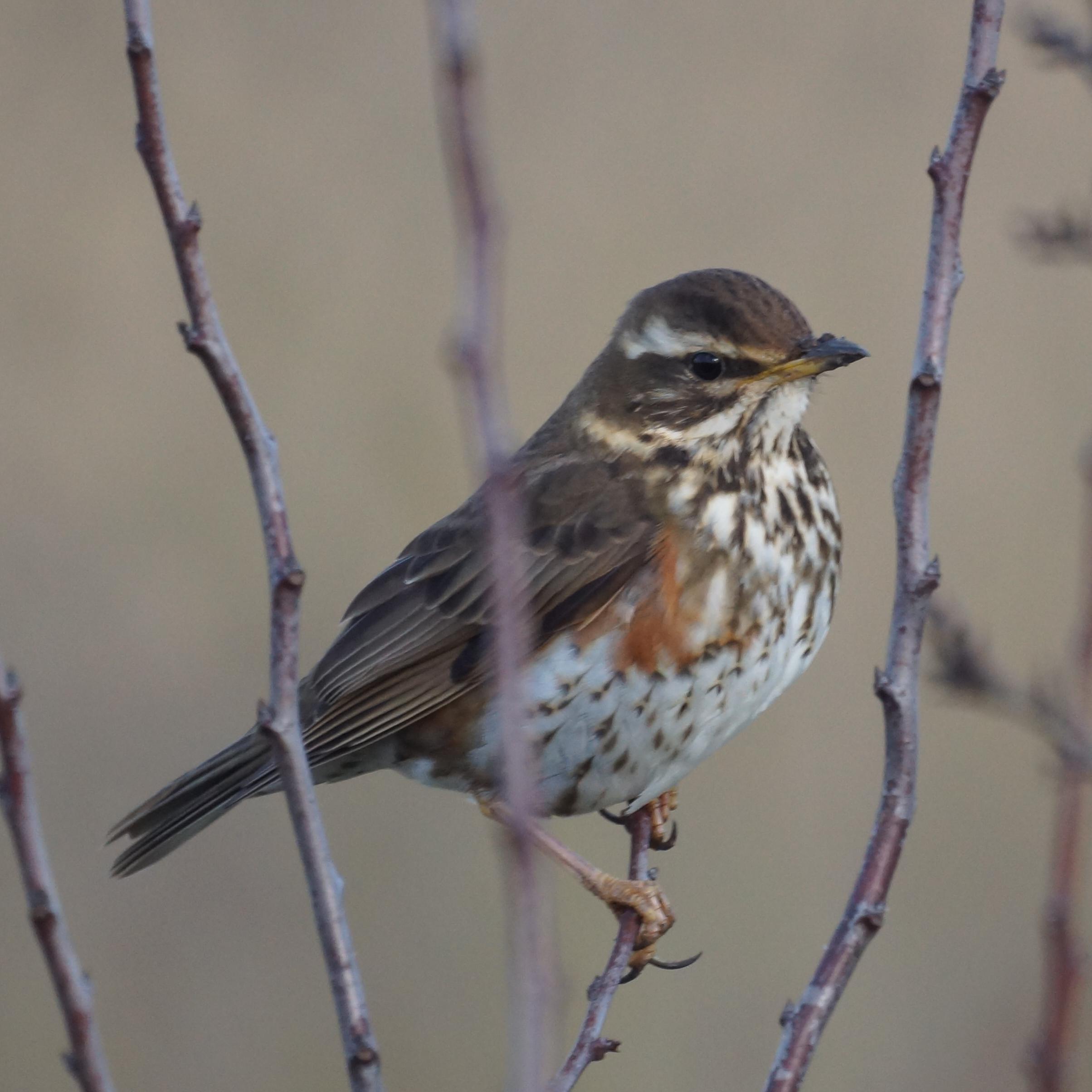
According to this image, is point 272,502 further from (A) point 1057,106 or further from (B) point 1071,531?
(A) point 1057,106

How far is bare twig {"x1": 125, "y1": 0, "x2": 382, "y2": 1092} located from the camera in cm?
194

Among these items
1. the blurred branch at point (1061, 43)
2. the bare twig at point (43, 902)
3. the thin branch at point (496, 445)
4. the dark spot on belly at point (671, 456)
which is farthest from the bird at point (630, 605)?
the thin branch at point (496, 445)

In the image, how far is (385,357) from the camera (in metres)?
7.11

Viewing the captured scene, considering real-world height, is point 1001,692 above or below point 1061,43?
below

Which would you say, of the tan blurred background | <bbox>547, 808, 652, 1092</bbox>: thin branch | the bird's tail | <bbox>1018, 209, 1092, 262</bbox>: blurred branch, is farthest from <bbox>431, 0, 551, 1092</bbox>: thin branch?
the tan blurred background

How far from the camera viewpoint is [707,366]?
3922 millimetres

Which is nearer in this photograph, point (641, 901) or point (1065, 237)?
point (1065, 237)

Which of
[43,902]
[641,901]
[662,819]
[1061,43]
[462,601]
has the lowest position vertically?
[43,902]

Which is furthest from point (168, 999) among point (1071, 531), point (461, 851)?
point (1071, 531)

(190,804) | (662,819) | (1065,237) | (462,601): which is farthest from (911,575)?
(190,804)

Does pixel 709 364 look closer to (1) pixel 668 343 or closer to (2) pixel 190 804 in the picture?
(1) pixel 668 343

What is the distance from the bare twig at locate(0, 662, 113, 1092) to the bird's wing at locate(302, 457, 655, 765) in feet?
6.65

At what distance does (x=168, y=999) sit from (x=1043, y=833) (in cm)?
331

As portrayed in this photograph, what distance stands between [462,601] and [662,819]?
774 mm
